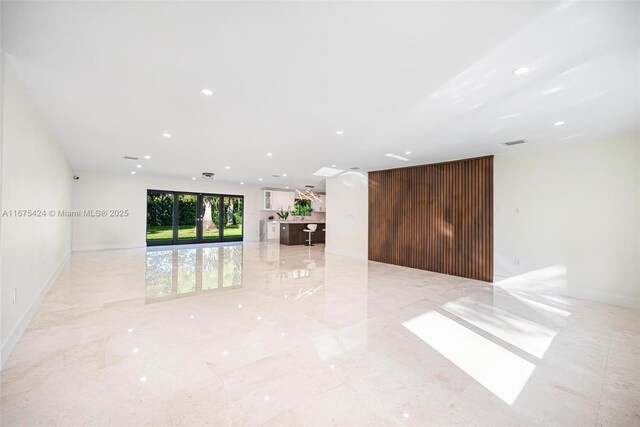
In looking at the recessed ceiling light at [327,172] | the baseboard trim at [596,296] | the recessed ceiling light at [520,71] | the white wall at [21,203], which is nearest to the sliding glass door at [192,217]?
the recessed ceiling light at [327,172]

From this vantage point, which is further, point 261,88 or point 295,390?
point 261,88

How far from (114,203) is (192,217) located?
2.57 metres

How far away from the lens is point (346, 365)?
7.67 ft

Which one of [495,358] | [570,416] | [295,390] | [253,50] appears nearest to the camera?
[570,416]

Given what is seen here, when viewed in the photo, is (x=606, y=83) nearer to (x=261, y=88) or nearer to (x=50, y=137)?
(x=261, y=88)

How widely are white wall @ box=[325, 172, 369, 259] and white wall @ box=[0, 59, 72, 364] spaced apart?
664 cm

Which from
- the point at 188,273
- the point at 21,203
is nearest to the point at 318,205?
the point at 188,273

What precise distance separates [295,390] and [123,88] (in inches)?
131

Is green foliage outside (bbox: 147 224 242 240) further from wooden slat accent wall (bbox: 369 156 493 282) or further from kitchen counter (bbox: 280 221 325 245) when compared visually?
wooden slat accent wall (bbox: 369 156 493 282)

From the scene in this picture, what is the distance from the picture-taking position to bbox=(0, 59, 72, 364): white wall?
8.00 feet

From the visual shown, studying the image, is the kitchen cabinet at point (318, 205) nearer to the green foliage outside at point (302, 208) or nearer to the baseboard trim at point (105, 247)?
the green foliage outside at point (302, 208)

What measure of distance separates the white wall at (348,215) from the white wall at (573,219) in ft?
11.2

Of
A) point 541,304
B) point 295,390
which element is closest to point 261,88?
point 295,390

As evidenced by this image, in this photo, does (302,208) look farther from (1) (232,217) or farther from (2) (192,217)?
(2) (192,217)
